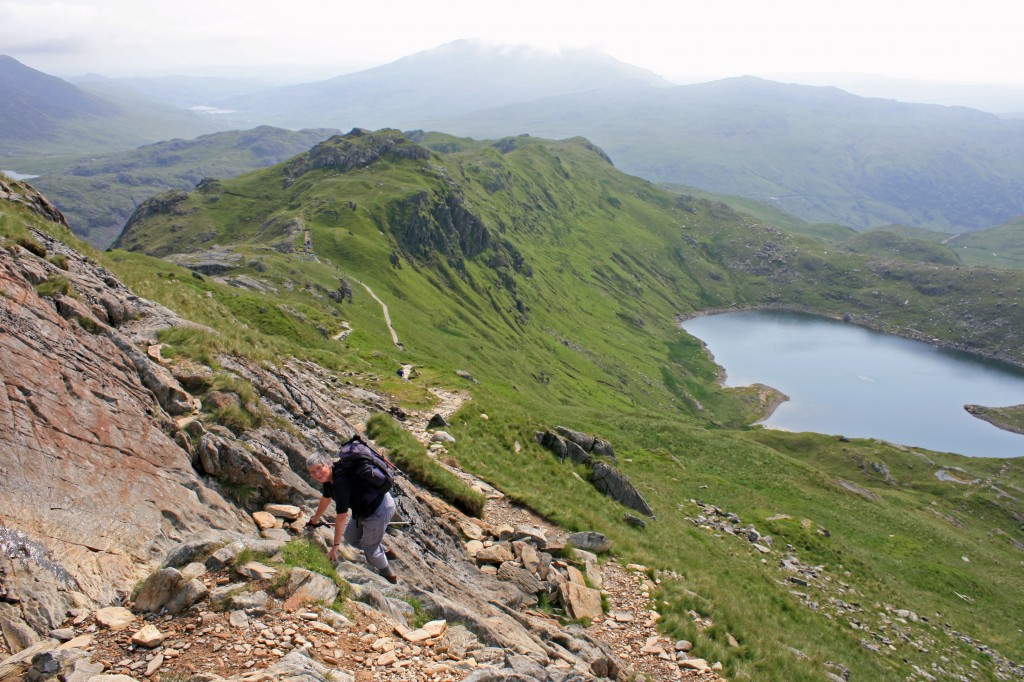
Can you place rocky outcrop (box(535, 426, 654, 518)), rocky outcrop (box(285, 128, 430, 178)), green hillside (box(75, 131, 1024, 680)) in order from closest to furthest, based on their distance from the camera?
1. green hillside (box(75, 131, 1024, 680))
2. rocky outcrop (box(535, 426, 654, 518))
3. rocky outcrop (box(285, 128, 430, 178))

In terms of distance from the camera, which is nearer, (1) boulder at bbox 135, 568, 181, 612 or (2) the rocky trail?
(2) the rocky trail

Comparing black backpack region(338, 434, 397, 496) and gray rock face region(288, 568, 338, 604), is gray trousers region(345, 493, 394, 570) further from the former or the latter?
gray rock face region(288, 568, 338, 604)

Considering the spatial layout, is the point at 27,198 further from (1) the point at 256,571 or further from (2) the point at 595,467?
(2) the point at 595,467

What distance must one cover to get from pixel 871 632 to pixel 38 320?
35770mm

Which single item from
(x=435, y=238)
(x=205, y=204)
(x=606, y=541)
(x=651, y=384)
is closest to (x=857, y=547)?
(x=606, y=541)

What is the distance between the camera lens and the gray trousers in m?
12.7

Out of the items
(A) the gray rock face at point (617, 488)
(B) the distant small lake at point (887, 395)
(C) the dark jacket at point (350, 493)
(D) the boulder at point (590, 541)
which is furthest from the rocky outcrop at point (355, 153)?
(C) the dark jacket at point (350, 493)

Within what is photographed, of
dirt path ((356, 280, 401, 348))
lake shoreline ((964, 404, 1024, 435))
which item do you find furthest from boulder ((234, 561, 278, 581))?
lake shoreline ((964, 404, 1024, 435))

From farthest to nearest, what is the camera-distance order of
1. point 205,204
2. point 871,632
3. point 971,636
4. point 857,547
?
point 205,204 → point 857,547 → point 971,636 → point 871,632

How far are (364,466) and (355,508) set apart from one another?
1004 mm

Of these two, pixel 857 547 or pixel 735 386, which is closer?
pixel 857 547

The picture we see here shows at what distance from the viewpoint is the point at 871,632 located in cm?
2798

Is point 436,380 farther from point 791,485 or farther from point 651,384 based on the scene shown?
point 651,384

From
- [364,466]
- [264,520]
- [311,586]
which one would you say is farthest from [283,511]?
[311,586]
